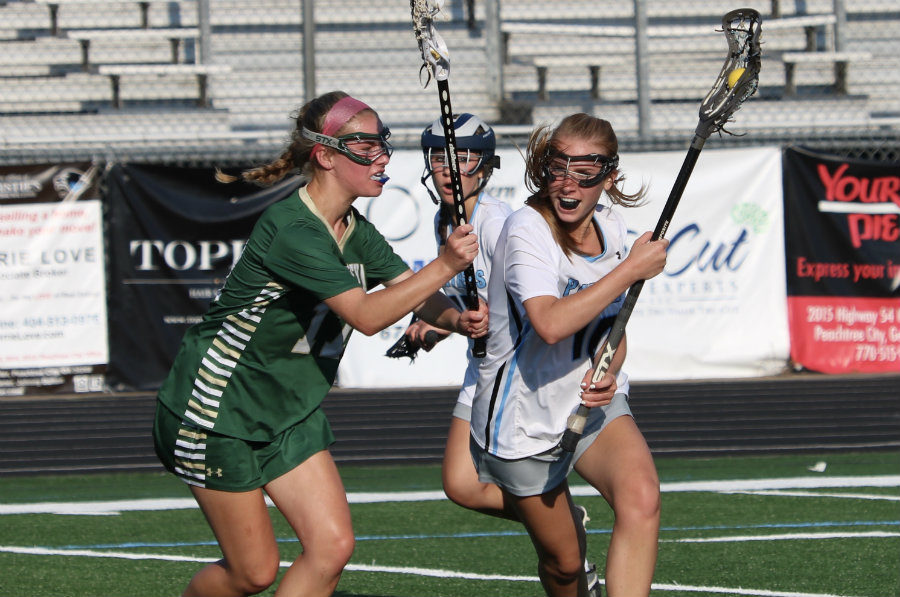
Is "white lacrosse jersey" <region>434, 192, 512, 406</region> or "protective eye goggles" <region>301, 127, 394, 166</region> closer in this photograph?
"protective eye goggles" <region>301, 127, 394, 166</region>

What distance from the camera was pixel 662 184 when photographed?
10.7m

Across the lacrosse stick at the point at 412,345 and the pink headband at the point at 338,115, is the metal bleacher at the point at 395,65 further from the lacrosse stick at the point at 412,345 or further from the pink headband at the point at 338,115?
the pink headband at the point at 338,115

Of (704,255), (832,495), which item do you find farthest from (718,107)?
(704,255)

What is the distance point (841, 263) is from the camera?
35.4ft

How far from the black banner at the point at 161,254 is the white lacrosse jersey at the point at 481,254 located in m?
5.36

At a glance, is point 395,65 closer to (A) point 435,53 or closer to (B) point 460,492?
(B) point 460,492

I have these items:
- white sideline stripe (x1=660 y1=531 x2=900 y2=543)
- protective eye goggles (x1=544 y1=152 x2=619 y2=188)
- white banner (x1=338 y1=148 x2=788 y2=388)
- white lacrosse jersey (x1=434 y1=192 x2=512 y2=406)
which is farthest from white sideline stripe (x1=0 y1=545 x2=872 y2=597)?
white banner (x1=338 y1=148 x2=788 y2=388)

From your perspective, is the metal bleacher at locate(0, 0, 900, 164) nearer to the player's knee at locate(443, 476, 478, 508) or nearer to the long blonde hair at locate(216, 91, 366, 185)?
the player's knee at locate(443, 476, 478, 508)

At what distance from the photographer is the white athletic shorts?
4.08 m

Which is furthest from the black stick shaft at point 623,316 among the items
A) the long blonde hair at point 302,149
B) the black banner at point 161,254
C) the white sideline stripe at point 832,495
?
the black banner at point 161,254

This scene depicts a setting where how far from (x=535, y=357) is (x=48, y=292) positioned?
7.31m

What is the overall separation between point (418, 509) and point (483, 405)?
3355mm

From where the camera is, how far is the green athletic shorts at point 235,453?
12.7 ft

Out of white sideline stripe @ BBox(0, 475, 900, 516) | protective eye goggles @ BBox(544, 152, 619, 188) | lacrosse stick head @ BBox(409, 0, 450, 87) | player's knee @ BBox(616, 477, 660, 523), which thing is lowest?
white sideline stripe @ BBox(0, 475, 900, 516)
